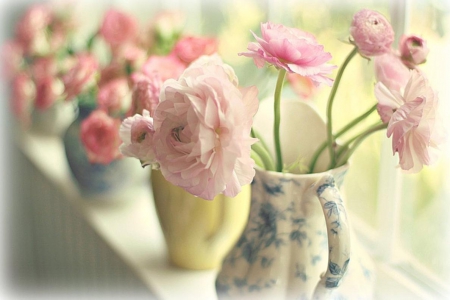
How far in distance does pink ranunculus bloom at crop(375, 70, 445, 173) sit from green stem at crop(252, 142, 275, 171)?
0.43 ft

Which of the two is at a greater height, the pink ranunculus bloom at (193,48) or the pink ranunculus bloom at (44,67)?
the pink ranunculus bloom at (193,48)

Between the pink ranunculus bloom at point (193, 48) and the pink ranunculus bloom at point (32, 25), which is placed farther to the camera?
the pink ranunculus bloom at point (32, 25)

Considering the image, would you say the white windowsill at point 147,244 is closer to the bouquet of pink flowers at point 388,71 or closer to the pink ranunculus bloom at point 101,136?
the pink ranunculus bloom at point 101,136

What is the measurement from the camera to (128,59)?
0.87 meters

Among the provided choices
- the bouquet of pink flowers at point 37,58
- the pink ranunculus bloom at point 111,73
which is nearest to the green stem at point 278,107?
the pink ranunculus bloom at point 111,73

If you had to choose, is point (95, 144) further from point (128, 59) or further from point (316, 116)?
point (316, 116)

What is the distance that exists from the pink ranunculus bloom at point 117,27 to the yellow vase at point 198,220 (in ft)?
1.37

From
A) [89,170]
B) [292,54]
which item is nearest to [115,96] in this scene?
[89,170]

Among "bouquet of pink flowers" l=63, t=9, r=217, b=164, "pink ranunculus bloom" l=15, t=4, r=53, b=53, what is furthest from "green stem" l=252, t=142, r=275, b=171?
"pink ranunculus bloom" l=15, t=4, r=53, b=53

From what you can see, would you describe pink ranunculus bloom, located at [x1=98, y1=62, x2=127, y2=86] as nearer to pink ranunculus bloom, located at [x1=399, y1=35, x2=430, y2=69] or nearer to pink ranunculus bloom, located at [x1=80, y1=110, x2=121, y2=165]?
pink ranunculus bloom, located at [x1=80, y1=110, x2=121, y2=165]

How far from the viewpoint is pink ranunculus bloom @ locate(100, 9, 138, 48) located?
0.99m

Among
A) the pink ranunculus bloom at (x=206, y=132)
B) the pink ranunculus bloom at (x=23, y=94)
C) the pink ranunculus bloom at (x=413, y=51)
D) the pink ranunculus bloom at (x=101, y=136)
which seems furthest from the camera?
the pink ranunculus bloom at (x=23, y=94)

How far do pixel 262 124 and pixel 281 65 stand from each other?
23 centimetres

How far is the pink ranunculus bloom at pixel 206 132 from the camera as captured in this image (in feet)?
1.13
